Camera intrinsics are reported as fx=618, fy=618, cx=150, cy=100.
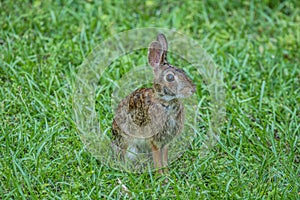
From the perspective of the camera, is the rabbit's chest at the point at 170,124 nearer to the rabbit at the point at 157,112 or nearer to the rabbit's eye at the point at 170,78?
the rabbit at the point at 157,112

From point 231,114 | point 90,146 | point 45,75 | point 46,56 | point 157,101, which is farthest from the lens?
point 46,56

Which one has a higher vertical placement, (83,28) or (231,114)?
(83,28)

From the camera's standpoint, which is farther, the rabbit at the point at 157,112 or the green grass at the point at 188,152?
the green grass at the point at 188,152

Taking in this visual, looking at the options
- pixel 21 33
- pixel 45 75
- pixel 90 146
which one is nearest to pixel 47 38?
pixel 21 33

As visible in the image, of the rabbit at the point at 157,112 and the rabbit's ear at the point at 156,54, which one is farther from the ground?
the rabbit's ear at the point at 156,54

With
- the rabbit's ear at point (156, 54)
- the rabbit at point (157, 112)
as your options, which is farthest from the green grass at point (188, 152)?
the rabbit's ear at point (156, 54)

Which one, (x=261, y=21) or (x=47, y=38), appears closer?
(x=47, y=38)

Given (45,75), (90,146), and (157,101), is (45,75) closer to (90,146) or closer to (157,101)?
(90,146)

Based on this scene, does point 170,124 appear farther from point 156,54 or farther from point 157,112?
point 156,54

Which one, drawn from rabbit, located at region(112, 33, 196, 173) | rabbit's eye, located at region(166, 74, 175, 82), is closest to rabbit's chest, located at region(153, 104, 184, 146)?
rabbit, located at region(112, 33, 196, 173)
